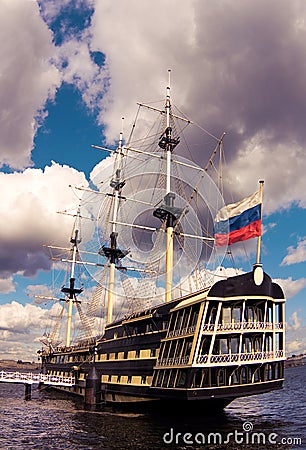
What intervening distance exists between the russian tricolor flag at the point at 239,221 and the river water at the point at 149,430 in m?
13.9

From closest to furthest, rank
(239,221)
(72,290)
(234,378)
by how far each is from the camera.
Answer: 1. (234,378)
2. (239,221)
3. (72,290)

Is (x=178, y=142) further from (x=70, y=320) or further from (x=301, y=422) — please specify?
(x=70, y=320)

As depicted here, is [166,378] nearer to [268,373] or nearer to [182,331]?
[182,331]

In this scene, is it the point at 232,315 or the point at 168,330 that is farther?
the point at 168,330

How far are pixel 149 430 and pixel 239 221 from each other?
16782 mm

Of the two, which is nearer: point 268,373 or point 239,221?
point 239,221

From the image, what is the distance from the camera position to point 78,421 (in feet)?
133

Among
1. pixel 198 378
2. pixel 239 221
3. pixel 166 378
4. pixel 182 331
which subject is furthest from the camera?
pixel 166 378

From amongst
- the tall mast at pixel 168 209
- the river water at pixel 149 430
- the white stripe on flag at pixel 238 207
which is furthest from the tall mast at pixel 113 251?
the white stripe on flag at pixel 238 207

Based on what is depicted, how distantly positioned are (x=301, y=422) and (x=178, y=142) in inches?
1429

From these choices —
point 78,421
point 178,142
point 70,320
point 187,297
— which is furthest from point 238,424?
point 70,320

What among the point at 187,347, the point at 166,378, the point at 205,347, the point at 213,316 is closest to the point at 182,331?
the point at 187,347

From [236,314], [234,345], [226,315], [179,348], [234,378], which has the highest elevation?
[236,314]

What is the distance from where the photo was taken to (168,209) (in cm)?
5591
